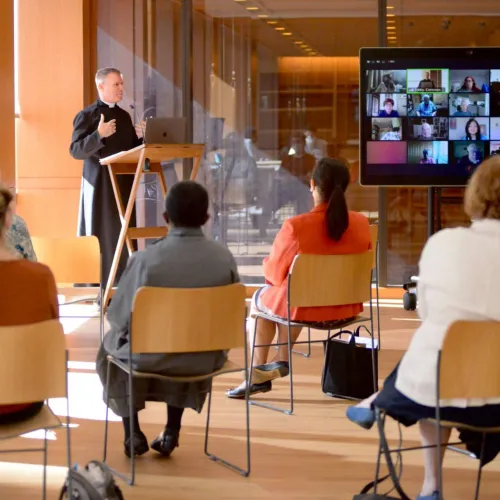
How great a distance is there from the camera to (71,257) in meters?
5.50

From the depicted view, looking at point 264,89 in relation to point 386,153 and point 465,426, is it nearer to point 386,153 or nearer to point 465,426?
point 386,153

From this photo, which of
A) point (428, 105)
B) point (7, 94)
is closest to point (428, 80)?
point (428, 105)

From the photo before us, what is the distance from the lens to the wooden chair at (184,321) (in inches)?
139

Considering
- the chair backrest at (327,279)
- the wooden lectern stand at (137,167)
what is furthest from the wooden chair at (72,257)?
the chair backrest at (327,279)

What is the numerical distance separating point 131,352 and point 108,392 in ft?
1.50

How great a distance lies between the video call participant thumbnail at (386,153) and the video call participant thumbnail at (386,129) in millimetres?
44

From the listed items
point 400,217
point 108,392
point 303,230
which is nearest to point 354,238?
point 303,230

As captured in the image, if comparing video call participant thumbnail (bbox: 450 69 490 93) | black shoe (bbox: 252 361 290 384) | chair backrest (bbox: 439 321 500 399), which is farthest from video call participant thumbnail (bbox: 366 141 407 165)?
chair backrest (bbox: 439 321 500 399)

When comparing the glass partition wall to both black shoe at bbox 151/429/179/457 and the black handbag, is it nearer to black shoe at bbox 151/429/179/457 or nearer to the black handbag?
the black handbag

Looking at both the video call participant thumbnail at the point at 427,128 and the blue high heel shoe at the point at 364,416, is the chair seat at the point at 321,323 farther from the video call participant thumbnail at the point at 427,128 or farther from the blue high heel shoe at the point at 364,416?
the video call participant thumbnail at the point at 427,128

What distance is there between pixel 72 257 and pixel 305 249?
4.68ft

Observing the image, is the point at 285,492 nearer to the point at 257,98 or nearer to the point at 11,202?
the point at 11,202

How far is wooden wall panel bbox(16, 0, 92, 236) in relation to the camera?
8.39 m

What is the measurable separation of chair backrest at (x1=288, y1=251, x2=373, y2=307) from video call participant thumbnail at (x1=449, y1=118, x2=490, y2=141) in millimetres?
2593
